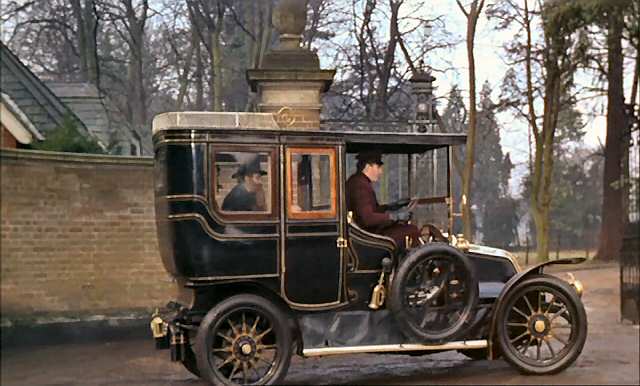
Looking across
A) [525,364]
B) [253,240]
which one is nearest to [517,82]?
[525,364]

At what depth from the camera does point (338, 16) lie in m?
3.97

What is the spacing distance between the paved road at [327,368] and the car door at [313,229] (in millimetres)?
545

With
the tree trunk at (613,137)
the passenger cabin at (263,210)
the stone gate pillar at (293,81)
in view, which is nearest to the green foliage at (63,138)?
the passenger cabin at (263,210)

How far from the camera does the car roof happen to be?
3.81m

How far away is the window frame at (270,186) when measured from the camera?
12.4ft

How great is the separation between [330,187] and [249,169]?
0.41 meters

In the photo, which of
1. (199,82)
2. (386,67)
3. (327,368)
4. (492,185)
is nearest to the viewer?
(327,368)

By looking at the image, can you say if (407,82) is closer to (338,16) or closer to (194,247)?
(338,16)

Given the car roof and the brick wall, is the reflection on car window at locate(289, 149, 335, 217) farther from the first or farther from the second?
the brick wall

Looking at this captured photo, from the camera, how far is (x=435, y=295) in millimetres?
4043

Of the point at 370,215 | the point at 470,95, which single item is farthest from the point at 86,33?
the point at 470,95

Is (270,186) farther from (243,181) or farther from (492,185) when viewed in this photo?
(492,185)

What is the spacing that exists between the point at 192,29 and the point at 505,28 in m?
2.79

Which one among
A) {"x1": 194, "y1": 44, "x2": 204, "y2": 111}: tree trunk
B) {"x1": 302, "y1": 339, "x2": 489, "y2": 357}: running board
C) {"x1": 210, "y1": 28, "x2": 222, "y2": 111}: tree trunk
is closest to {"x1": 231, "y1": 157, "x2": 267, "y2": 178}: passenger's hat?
{"x1": 302, "y1": 339, "x2": 489, "y2": 357}: running board
